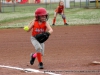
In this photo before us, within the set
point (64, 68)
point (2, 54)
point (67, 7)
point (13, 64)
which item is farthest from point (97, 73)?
point (67, 7)

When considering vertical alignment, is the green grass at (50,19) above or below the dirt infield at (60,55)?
below

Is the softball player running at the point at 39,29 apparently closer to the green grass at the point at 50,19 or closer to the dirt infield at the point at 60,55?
the dirt infield at the point at 60,55

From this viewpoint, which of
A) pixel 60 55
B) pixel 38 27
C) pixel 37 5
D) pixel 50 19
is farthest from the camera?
pixel 37 5

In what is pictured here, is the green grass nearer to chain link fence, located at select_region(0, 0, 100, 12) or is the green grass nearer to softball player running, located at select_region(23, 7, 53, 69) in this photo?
chain link fence, located at select_region(0, 0, 100, 12)

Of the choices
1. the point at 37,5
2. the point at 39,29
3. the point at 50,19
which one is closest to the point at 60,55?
the point at 39,29

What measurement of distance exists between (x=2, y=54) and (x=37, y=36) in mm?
3166

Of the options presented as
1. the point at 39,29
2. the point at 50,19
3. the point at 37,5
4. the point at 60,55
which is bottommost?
the point at 37,5

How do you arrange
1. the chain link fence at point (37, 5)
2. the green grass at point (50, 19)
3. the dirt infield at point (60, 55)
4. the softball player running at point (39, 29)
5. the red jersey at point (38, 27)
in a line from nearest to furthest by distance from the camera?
1. the dirt infield at point (60, 55)
2. the softball player running at point (39, 29)
3. the red jersey at point (38, 27)
4. the green grass at point (50, 19)
5. the chain link fence at point (37, 5)

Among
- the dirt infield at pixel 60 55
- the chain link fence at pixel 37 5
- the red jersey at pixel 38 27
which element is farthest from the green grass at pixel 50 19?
the red jersey at pixel 38 27

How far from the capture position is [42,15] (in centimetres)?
1039

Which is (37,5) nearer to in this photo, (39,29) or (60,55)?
(60,55)

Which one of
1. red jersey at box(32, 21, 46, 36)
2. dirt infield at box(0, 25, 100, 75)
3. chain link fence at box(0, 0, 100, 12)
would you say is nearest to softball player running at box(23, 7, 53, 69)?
red jersey at box(32, 21, 46, 36)

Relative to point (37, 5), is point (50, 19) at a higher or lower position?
higher

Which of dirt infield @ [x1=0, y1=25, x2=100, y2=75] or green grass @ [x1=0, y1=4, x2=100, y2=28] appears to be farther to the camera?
green grass @ [x1=0, y1=4, x2=100, y2=28]
